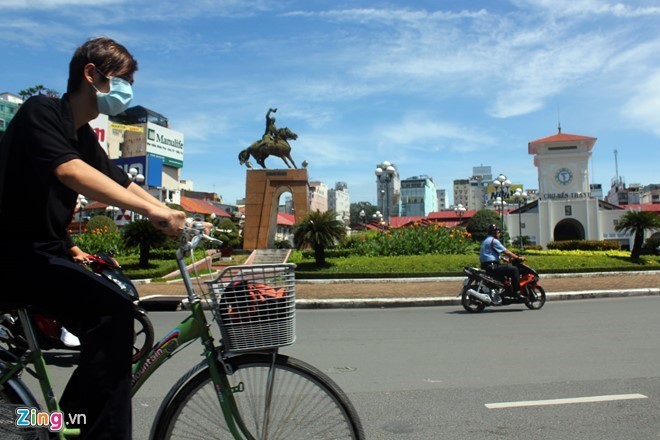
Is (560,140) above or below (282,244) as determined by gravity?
above

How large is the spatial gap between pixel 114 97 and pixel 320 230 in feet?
56.1

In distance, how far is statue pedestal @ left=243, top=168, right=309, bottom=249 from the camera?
32.6m

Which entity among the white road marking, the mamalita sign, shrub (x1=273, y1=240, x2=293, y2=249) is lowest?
the white road marking

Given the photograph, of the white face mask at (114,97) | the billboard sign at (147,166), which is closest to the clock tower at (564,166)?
the billboard sign at (147,166)

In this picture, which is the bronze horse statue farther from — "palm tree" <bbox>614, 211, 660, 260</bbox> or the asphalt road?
the asphalt road

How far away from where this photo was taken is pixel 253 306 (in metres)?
2.16

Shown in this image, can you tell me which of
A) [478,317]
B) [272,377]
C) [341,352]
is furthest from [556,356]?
Result: [272,377]

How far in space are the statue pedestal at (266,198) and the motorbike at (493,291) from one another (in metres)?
22.2

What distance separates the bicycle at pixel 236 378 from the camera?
2.18 metres

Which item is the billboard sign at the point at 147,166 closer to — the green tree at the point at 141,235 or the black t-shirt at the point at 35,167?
the green tree at the point at 141,235

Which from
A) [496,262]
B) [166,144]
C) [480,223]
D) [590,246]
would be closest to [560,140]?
[480,223]

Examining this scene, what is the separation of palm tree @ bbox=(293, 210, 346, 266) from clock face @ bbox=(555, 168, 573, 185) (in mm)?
47516

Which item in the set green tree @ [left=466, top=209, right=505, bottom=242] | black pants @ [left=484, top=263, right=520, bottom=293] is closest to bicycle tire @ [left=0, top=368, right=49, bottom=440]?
black pants @ [left=484, top=263, right=520, bottom=293]

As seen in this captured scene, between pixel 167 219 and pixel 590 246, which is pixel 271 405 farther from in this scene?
pixel 590 246
